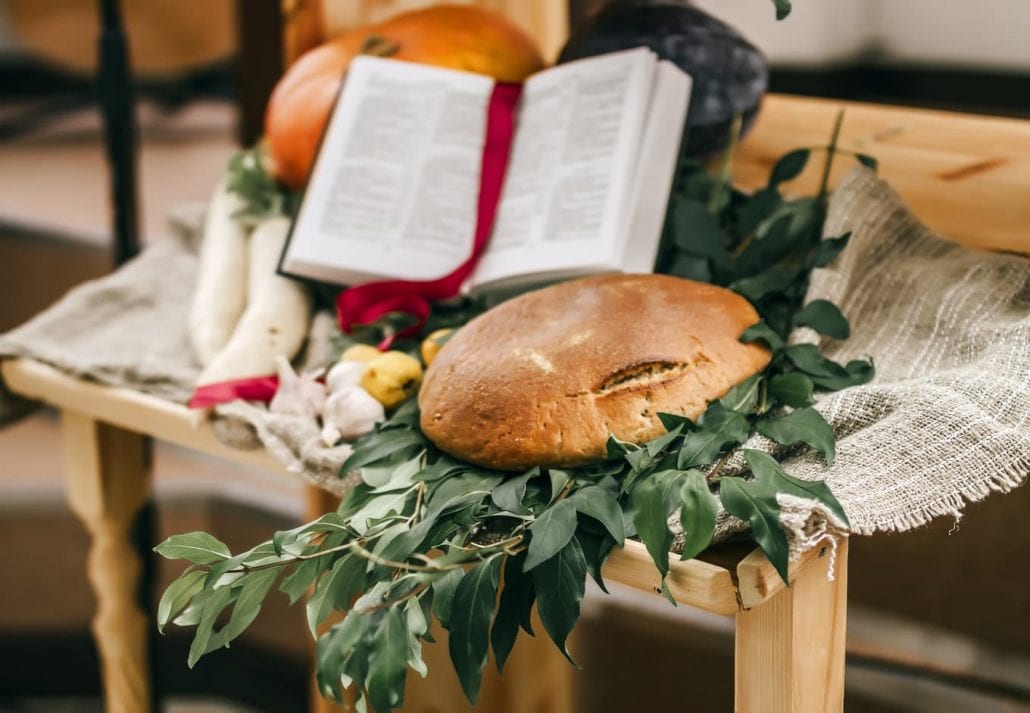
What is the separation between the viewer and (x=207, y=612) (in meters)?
0.57

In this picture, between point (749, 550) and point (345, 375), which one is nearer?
point (749, 550)

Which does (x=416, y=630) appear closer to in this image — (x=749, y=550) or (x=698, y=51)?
(x=749, y=550)

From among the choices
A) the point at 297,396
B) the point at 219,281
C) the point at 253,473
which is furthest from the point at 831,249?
the point at 253,473

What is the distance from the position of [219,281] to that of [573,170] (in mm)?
307

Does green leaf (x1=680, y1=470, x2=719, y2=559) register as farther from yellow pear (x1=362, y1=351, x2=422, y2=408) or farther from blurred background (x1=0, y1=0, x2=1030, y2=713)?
blurred background (x1=0, y1=0, x2=1030, y2=713)

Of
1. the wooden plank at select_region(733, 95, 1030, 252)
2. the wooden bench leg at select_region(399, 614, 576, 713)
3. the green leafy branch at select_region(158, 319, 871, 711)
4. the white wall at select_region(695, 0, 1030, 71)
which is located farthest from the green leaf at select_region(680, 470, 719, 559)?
the white wall at select_region(695, 0, 1030, 71)

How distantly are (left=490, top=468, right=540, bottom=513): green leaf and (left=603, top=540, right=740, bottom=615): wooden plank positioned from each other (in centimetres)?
6

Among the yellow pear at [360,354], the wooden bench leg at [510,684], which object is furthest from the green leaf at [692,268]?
the wooden bench leg at [510,684]

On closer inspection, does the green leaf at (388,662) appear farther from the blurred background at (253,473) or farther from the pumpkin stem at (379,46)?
the blurred background at (253,473)

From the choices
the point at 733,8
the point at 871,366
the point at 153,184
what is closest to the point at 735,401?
the point at 871,366

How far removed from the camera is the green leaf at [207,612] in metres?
0.56

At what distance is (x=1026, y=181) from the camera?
3.05ft

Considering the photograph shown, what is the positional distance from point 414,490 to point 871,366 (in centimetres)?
29

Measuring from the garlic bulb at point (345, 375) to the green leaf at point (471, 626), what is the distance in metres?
0.25
